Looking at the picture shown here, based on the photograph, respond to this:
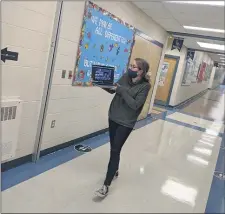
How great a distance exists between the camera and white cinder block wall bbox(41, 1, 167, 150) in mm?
3148

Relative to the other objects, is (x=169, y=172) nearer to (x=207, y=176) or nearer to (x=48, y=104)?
(x=207, y=176)

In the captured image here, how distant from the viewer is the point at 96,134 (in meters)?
4.73

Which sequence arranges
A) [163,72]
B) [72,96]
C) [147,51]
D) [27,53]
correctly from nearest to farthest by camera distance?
1. [27,53]
2. [72,96]
3. [147,51]
4. [163,72]

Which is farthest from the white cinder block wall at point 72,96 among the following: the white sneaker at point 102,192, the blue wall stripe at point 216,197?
the blue wall stripe at point 216,197

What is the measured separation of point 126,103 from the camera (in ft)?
8.26

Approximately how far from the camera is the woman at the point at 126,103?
247 cm

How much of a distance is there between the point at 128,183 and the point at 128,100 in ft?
3.77

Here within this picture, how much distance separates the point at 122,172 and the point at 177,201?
0.82m

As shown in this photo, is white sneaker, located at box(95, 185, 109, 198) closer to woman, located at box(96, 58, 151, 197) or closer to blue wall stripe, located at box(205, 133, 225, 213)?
woman, located at box(96, 58, 151, 197)

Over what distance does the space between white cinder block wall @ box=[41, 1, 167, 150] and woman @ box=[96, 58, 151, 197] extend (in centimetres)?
99

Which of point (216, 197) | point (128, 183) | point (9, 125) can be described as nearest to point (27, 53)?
point (9, 125)

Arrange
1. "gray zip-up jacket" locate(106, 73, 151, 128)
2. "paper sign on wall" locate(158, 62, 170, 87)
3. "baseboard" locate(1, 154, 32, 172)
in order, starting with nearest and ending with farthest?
"gray zip-up jacket" locate(106, 73, 151, 128), "baseboard" locate(1, 154, 32, 172), "paper sign on wall" locate(158, 62, 170, 87)

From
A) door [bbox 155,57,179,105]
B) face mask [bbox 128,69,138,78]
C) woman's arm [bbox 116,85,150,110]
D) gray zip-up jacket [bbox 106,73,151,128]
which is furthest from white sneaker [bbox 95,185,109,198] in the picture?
door [bbox 155,57,179,105]

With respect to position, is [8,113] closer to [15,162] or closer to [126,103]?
[15,162]
